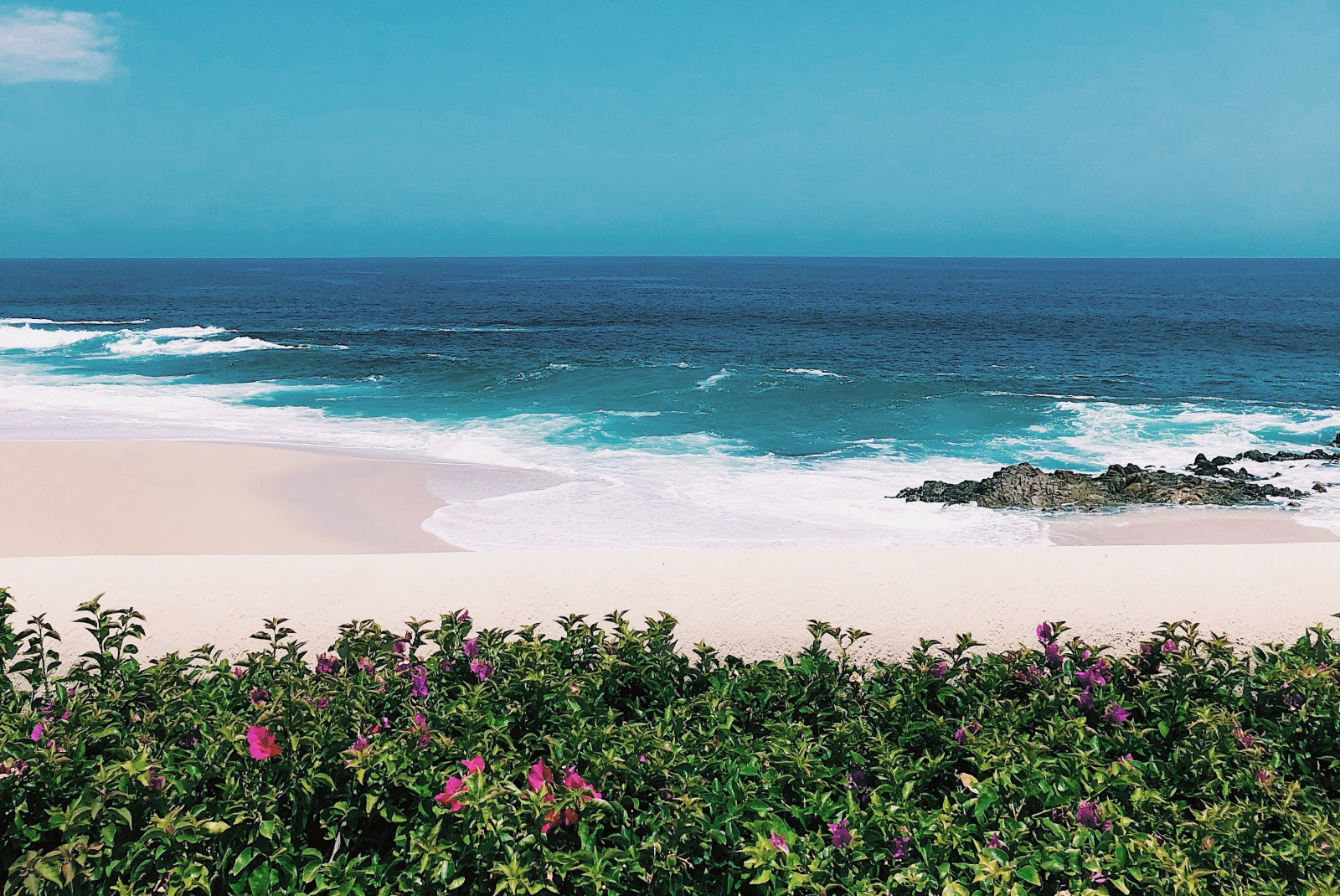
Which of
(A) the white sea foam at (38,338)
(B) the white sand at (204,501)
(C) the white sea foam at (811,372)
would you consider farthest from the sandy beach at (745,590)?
(A) the white sea foam at (38,338)

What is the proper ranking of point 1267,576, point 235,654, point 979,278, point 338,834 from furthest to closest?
point 979,278
point 1267,576
point 235,654
point 338,834

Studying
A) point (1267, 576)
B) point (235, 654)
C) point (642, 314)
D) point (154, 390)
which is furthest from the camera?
point (642, 314)

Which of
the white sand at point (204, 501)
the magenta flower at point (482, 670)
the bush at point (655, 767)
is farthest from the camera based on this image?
the white sand at point (204, 501)

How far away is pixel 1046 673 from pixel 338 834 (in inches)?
107

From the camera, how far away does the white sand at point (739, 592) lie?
421 centimetres

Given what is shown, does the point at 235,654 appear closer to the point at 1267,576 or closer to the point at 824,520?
the point at 1267,576

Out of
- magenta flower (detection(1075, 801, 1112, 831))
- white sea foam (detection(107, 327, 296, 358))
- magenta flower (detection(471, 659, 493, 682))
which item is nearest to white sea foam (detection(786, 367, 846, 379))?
white sea foam (detection(107, 327, 296, 358))

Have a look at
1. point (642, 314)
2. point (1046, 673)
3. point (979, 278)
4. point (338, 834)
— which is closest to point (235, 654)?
point (338, 834)

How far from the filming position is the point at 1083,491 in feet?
47.7

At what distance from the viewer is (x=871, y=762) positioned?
131 inches

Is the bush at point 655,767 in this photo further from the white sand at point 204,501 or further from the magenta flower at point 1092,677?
the white sand at point 204,501

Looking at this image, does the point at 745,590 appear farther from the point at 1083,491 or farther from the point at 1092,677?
the point at 1083,491

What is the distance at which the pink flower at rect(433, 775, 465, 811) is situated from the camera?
263 centimetres

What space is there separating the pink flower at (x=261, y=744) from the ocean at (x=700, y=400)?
28.3 ft
